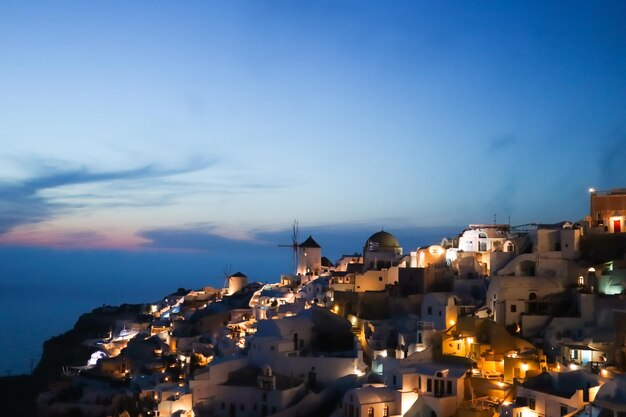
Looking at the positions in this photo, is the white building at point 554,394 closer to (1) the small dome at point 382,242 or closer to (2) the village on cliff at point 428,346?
(2) the village on cliff at point 428,346

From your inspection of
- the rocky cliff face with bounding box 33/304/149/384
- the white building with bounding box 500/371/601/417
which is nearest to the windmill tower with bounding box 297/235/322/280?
the rocky cliff face with bounding box 33/304/149/384

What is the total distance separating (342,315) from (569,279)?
10.9 m

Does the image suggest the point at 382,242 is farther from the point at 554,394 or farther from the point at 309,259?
the point at 554,394

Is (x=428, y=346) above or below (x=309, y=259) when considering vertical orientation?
below

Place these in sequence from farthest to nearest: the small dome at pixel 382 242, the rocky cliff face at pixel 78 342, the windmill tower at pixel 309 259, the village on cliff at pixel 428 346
Answer: 1. the rocky cliff face at pixel 78 342
2. the windmill tower at pixel 309 259
3. the small dome at pixel 382 242
4. the village on cliff at pixel 428 346

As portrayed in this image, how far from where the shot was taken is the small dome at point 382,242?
140 ft

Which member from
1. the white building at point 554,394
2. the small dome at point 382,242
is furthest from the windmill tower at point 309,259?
A: the white building at point 554,394

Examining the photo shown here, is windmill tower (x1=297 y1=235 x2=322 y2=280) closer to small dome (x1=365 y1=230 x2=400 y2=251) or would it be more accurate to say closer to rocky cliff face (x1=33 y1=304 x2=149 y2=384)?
small dome (x1=365 y1=230 x2=400 y2=251)

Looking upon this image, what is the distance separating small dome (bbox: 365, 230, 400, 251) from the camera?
42791 mm

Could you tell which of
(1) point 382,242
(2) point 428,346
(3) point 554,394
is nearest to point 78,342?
(1) point 382,242

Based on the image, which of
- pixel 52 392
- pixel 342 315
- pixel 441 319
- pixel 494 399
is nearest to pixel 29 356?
pixel 52 392

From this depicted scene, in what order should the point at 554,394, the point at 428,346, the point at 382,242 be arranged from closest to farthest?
the point at 554,394 < the point at 428,346 < the point at 382,242

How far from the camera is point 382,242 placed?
142 ft

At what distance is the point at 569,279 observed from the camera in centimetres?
2841
